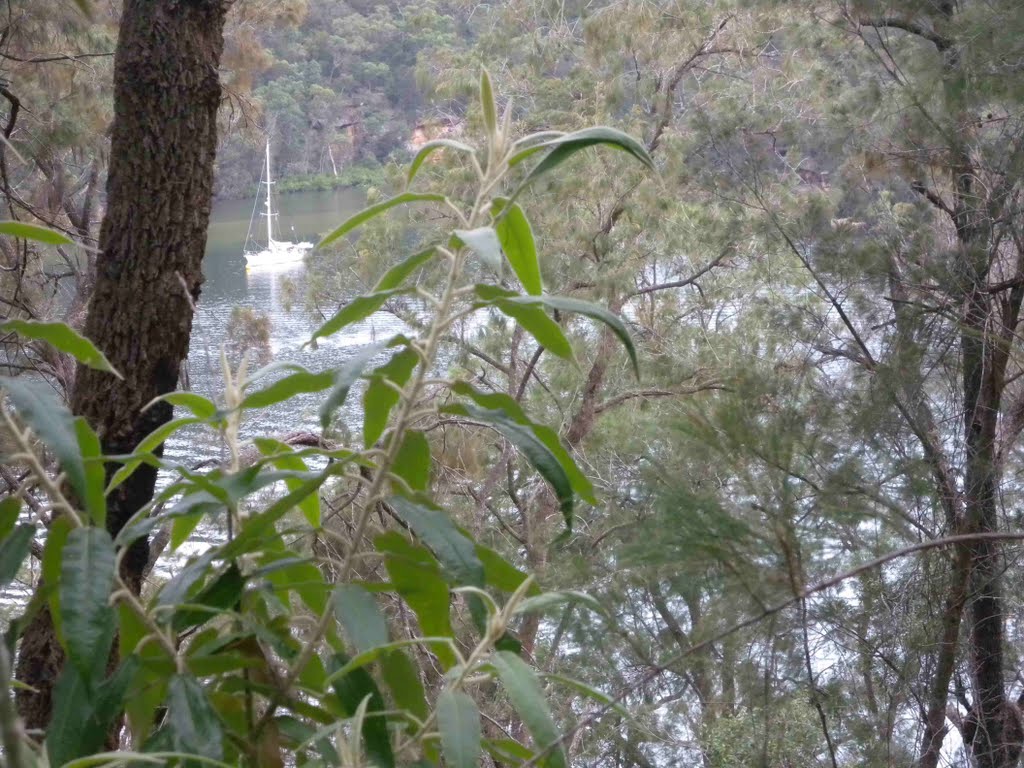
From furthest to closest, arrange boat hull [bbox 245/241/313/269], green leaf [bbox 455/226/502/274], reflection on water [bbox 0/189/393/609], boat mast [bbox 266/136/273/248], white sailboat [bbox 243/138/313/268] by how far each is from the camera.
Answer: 1. boat hull [bbox 245/241/313/269]
2. white sailboat [bbox 243/138/313/268]
3. reflection on water [bbox 0/189/393/609]
4. boat mast [bbox 266/136/273/248]
5. green leaf [bbox 455/226/502/274]

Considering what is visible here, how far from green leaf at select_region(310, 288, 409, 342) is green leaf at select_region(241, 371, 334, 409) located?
1.2 inches

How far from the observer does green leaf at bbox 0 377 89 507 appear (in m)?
0.69

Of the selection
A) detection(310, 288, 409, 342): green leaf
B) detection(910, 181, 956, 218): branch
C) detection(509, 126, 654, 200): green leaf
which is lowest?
detection(310, 288, 409, 342): green leaf

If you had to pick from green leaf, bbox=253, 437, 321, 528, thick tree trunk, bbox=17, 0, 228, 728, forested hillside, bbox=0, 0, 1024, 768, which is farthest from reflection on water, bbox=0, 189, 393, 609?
green leaf, bbox=253, 437, 321, 528

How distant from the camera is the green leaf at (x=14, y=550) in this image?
746mm

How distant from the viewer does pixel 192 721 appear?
758mm

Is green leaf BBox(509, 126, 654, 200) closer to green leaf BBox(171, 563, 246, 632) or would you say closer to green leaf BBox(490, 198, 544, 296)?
green leaf BBox(490, 198, 544, 296)

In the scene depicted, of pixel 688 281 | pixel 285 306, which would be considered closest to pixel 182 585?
pixel 688 281

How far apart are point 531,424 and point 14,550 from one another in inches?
15.7

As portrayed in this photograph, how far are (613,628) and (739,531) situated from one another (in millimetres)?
266

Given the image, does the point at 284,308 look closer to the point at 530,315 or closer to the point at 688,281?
the point at 688,281

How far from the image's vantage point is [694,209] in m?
5.01

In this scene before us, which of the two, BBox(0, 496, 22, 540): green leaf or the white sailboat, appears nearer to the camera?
BBox(0, 496, 22, 540): green leaf

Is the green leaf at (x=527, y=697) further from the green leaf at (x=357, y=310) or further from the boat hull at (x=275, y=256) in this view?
the boat hull at (x=275, y=256)
